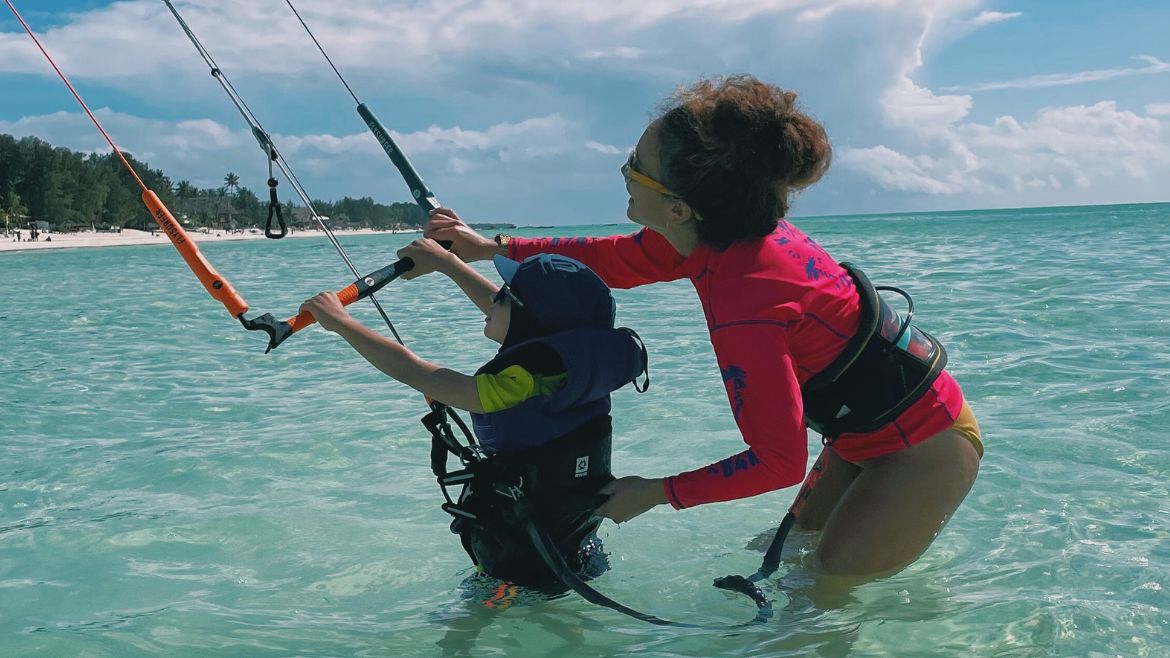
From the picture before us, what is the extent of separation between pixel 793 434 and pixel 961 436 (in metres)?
0.82

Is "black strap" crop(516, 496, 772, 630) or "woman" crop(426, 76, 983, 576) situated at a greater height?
"woman" crop(426, 76, 983, 576)

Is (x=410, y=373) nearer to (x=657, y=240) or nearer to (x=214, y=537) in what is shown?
(x=657, y=240)

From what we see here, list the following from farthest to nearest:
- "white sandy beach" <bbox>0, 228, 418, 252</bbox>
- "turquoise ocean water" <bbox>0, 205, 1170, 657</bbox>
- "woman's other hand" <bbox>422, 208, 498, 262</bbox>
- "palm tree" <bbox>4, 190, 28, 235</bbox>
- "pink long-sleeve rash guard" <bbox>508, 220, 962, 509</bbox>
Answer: "palm tree" <bbox>4, 190, 28, 235</bbox> < "white sandy beach" <bbox>0, 228, 418, 252</bbox> < "woman's other hand" <bbox>422, 208, 498, 262</bbox> < "turquoise ocean water" <bbox>0, 205, 1170, 657</bbox> < "pink long-sleeve rash guard" <bbox>508, 220, 962, 509</bbox>

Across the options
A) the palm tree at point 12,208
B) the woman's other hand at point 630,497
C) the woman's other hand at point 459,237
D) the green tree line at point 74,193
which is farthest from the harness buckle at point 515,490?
the palm tree at point 12,208

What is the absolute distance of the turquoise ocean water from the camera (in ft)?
10.3

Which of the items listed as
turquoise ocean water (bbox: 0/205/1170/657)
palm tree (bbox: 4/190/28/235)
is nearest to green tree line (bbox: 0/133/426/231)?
palm tree (bbox: 4/190/28/235)

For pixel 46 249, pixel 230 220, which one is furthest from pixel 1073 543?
pixel 230 220

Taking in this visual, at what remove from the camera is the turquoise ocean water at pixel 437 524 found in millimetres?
3152

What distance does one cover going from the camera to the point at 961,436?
2.93 m

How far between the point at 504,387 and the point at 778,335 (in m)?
0.74

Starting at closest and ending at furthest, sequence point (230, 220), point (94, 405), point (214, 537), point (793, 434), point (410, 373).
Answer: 1. point (793, 434)
2. point (410, 373)
3. point (214, 537)
4. point (94, 405)
5. point (230, 220)

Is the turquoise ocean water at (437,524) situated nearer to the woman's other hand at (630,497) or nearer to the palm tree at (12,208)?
the woman's other hand at (630,497)

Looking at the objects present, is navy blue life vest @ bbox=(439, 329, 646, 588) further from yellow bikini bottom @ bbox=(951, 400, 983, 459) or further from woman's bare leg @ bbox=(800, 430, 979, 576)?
yellow bikini bottom @ bbox=(951, 400, 983, 459)

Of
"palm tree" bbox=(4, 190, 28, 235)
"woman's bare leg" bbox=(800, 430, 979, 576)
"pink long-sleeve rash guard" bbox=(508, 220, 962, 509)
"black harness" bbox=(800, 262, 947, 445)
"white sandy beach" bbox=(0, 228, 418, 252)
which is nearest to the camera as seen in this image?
"pink long-sleeve rash guard" bbox=(508, 220, 962, 509)
